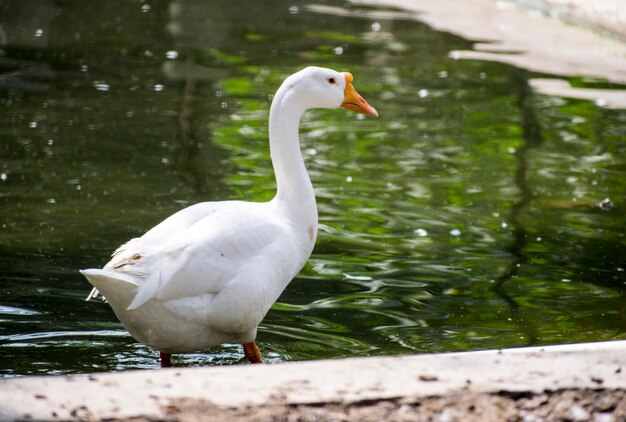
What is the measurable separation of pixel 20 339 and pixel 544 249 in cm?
330

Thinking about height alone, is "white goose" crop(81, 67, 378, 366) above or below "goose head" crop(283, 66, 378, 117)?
below

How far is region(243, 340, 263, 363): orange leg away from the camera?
16.1 ft

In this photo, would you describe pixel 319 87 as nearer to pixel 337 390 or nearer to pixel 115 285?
pixel 115 285

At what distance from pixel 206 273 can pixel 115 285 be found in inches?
15.9

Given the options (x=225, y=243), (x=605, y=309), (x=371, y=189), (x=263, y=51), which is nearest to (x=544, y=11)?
(x=263, y=51)

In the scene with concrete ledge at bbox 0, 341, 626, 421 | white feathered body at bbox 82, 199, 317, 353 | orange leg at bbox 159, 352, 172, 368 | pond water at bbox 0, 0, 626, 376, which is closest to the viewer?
concrete ledge at bbox 0, 341, 626, 421

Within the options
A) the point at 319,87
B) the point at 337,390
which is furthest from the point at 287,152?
the point at 337,390

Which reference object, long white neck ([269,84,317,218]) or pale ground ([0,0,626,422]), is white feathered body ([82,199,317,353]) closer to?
long white neck ([269,84,317,218])

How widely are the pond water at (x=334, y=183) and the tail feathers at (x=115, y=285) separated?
523mm

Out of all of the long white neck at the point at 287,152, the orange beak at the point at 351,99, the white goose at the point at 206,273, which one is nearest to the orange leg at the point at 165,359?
the white goose at the point at 206,273

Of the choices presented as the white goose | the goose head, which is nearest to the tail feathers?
the white goose

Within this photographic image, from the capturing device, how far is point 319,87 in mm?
5465

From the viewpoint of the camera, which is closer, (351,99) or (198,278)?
(198,278)

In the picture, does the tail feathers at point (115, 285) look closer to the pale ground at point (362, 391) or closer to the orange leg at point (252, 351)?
the orange leg at point (252, 351)
